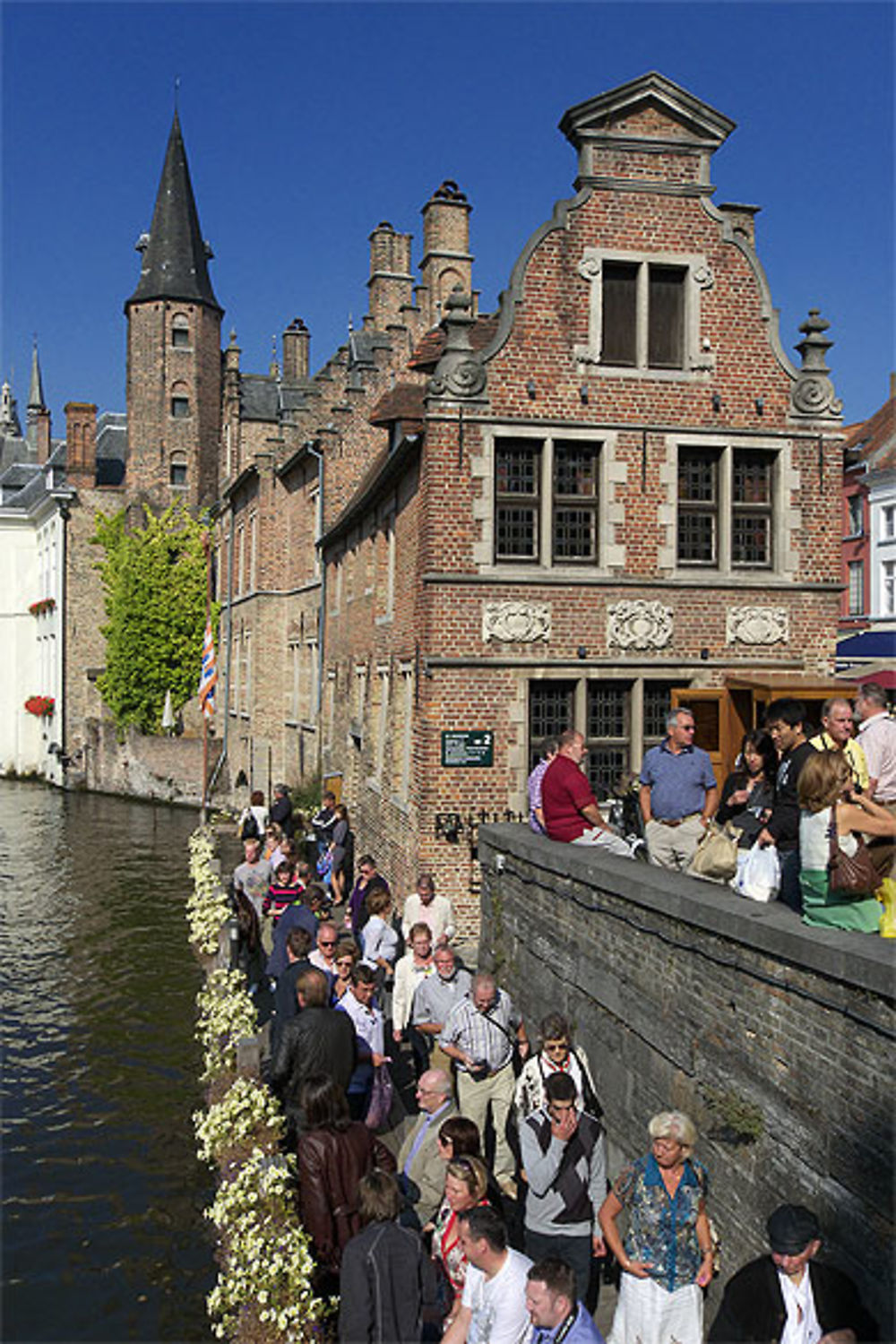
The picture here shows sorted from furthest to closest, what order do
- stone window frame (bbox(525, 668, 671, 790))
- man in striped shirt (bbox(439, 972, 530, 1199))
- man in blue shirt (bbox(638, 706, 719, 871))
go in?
stone window frame (bbox(525, 668, 671, 790)), man in blue shirt (bbox(638, 706, 719, 871)), man in striped shirt (bbox(439, 972, 530, 1199))

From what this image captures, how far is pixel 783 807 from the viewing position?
742cm

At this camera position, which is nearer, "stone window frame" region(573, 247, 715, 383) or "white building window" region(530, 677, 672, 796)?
"stone window frame" region(573, 247, 715, 383)

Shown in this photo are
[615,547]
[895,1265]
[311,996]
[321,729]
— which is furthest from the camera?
[321,729]

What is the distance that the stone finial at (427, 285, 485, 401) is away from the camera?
14.4 m

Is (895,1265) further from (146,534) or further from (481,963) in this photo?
(146,534)

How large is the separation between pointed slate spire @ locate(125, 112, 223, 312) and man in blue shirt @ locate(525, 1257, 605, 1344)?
50.1m

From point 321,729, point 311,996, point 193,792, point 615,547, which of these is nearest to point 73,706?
point 193,792

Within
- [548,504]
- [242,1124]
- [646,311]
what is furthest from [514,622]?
[242,1124]

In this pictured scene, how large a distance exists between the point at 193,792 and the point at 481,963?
27864mm

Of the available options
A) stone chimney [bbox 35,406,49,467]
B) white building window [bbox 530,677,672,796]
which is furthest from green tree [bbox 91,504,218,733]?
white building window [bbox 530,677,672,796]

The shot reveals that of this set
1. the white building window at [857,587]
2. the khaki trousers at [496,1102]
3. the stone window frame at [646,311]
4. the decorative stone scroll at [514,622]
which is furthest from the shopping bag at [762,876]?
the white building window at [857,587]

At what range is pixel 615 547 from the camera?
14977mm

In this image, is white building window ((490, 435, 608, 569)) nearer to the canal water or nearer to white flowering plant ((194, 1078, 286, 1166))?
the canal water

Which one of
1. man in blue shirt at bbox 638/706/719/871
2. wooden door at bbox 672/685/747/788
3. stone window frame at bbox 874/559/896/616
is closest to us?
man in blue shirt at bbox 638/706/719/871
